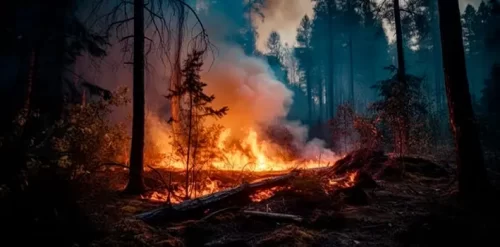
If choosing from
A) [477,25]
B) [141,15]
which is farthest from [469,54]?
[141,15]

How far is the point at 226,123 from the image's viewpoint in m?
24.0

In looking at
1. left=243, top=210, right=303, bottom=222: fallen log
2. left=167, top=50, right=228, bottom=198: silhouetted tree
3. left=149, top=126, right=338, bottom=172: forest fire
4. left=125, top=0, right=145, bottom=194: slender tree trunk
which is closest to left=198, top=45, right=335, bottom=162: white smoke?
left=149, top=126, right=338, bottom=172: forest fire

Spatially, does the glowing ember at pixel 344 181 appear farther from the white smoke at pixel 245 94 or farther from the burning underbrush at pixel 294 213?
the white smoke at pixel 245 94

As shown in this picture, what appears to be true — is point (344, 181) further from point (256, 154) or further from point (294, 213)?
point (256, 154)

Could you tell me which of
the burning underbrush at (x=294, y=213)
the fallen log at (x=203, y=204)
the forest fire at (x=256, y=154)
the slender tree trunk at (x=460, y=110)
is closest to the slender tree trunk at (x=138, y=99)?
the burning underbrush at (x=294, y=213)

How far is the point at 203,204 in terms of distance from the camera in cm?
733

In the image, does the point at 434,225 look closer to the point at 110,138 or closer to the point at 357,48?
the point at 110,138

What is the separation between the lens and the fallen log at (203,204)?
6568 mm

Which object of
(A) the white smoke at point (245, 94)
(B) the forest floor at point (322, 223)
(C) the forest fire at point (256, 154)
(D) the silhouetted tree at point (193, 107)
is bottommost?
(B) the forest floor at point (322, 223)

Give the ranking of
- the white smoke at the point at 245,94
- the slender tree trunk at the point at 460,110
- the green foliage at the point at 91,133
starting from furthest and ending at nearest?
the white smoke at the point at 245,94, the green foliage at the point at 91,133, the slender tree trunk at the point at 460,110

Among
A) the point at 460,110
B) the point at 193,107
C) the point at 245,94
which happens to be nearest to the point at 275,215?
the point at 460,110

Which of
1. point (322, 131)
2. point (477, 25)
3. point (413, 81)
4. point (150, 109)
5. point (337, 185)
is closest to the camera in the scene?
point (337, 185)

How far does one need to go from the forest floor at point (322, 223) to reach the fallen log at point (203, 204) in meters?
0.24

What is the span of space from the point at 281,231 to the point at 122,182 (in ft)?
27.8
